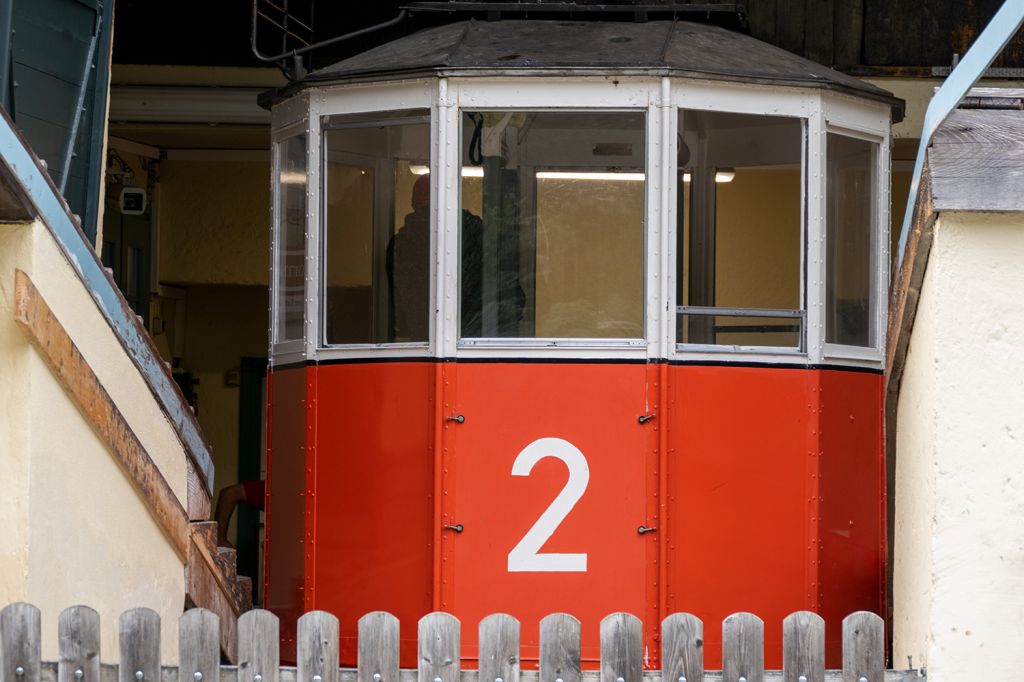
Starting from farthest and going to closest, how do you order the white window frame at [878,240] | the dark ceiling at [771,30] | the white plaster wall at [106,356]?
the dark ceiling at [771,30] → the white window frame at [878,240] → the white plaster wall at [106,356]

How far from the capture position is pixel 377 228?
6805 mm

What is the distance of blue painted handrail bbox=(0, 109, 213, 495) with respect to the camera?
488 centimetres

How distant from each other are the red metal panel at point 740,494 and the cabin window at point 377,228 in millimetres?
1121

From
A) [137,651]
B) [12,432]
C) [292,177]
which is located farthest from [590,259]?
[137,651]

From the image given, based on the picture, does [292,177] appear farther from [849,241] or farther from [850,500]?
[850,500]

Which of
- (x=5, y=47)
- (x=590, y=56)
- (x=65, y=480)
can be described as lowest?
(x=65, y=480)

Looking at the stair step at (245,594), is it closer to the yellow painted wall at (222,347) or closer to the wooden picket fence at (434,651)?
the wooden picket fence at (434,651)

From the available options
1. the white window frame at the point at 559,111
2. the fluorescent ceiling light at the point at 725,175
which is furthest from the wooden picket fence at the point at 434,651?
the fluorescent ceiling light at the point at 725,175

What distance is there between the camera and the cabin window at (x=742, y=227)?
6660mm

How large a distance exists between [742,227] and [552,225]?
34.8 inches

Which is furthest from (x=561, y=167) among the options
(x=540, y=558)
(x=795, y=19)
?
(x=795, y=19)

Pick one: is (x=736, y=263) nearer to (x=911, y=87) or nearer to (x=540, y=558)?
(x=540, y=558)

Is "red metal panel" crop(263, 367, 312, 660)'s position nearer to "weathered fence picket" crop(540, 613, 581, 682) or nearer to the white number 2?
the white number 2

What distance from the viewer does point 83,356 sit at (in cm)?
533
